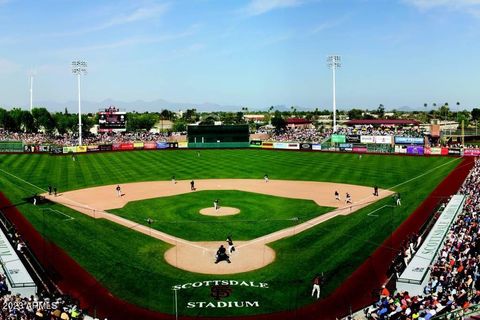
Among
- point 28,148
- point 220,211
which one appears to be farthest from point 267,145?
point 220,211

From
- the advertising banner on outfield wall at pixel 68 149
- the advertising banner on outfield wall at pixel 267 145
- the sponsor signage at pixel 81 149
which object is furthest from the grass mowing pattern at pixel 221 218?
the advertising banner on outfield wall at pixel 267 145

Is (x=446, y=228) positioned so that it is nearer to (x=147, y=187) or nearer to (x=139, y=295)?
(x=139, y=295)

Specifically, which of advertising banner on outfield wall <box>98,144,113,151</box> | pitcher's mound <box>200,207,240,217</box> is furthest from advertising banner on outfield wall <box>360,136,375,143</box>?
pitcher's mound <box>200,207,240,217</box>

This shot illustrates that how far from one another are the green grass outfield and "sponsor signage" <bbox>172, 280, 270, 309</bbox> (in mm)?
230

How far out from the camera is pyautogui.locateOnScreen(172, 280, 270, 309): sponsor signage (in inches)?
765

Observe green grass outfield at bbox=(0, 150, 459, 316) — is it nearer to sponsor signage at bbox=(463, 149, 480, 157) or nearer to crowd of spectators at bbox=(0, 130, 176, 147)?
sponsor signage at bbox=(463, 149, 480, 157)

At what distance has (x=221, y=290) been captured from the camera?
20.9 m

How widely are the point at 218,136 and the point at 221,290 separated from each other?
227 ft

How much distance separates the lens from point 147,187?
47219 mm

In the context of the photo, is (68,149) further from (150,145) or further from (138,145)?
(150,145)

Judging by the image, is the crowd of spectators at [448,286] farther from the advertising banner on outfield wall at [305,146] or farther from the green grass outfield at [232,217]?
the advertising banner on outfield wall at [305,146]

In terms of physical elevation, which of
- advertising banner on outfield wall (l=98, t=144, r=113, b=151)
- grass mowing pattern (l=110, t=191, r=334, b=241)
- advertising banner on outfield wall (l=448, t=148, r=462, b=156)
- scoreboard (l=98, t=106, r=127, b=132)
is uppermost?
scoreboard (l=98, t=106, r=127, b=132)

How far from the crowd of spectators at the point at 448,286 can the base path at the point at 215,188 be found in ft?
Result: 26.6

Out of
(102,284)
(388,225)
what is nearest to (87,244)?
(102,284)
